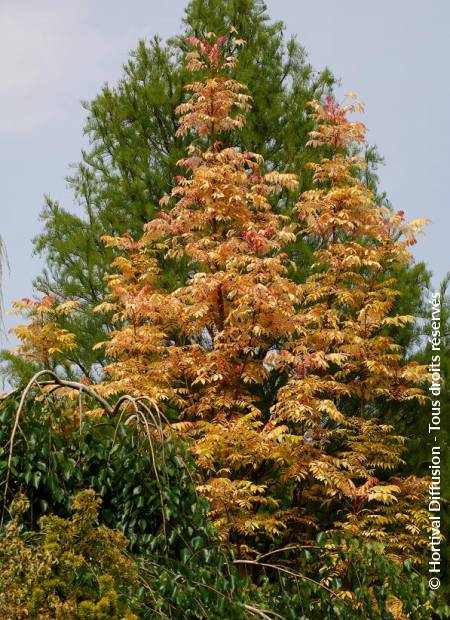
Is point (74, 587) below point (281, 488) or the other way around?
below

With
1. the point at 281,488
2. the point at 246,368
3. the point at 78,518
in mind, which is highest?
the point at 246,368

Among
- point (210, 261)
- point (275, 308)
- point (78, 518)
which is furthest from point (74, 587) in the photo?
point (210, 261)

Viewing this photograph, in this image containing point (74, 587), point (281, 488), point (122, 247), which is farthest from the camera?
point (122, 247)

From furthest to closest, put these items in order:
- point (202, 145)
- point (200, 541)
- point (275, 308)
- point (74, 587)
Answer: point (202, 145), point (275, 308), point (200, 541), point (74, 587)

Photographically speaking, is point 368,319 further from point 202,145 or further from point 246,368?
point 202,145

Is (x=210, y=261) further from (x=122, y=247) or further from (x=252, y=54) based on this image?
(x=252, y=54)

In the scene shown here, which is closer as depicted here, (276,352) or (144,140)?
(276,352)

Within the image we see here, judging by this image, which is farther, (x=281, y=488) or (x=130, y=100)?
(x=130, y=100)

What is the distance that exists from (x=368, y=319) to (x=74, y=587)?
5.99 m

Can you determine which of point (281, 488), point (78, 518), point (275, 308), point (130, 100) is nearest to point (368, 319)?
point (275, 308)

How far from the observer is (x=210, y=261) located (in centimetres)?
966

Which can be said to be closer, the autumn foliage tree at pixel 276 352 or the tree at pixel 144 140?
the autumn foliage tree at pixel 276 352

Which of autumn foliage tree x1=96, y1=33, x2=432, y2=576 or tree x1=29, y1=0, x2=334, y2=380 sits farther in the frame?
tree x1=29, y1=0, x2=334, y2=380

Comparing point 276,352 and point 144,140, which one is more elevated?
point 144,140
